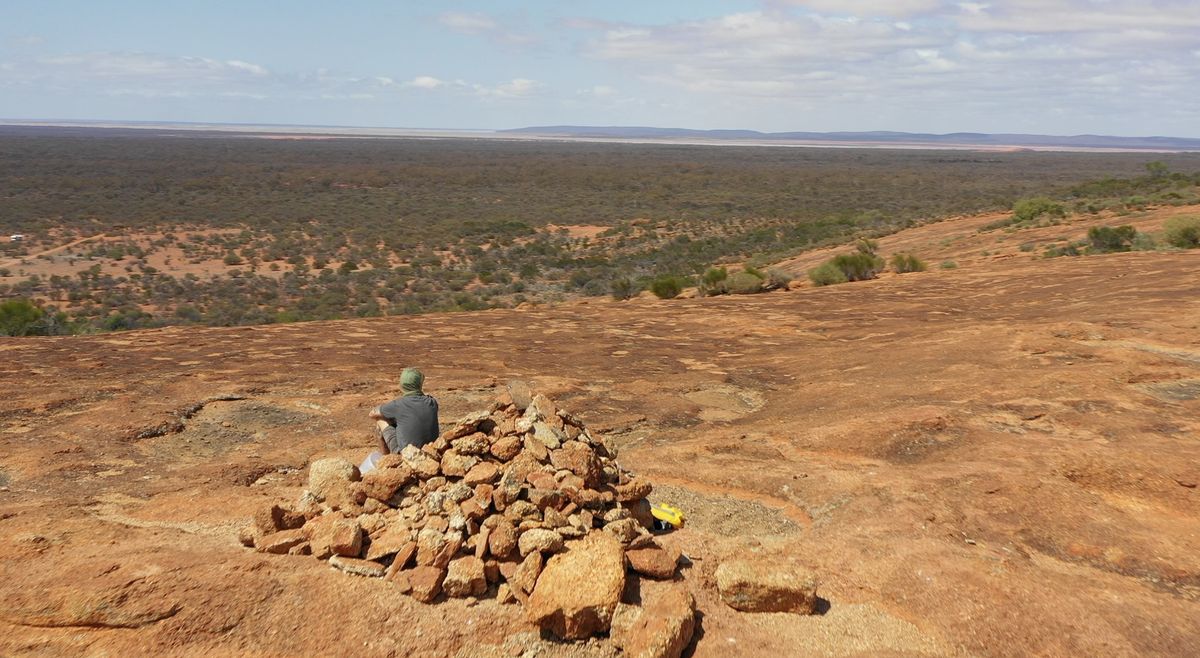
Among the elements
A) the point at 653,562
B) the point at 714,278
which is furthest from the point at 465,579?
the point at 714,278

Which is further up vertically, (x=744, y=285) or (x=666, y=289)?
(x=744, y=285)

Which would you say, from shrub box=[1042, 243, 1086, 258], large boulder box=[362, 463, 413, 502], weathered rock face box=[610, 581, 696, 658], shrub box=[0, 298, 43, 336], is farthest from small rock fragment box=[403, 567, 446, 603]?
shrub box=[1042, 243, 1086, 258]

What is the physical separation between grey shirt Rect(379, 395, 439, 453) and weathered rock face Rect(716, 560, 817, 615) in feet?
8.35

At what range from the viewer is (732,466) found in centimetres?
744

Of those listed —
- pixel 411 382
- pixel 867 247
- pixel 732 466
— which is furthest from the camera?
pixel 867 247

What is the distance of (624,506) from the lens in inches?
226

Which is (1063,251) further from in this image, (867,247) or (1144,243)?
(867,247)

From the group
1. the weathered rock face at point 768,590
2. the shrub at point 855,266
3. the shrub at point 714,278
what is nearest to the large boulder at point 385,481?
the weathered rock face at point 768,590

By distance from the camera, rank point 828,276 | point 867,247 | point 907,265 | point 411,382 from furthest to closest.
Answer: point 867,247, point 907,265, point 828,276, point 411,382

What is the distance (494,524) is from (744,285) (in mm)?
A: 17056

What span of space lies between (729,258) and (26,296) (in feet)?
82.6

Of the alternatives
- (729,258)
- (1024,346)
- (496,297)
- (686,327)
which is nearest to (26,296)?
(496,297)

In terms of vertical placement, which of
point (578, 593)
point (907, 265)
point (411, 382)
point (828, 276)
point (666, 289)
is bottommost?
point (666, 289)

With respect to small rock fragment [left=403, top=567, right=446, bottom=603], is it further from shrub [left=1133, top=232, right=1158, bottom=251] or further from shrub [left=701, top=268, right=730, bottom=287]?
shrub [left=1133, top=232, right=1158, bottom=251]
